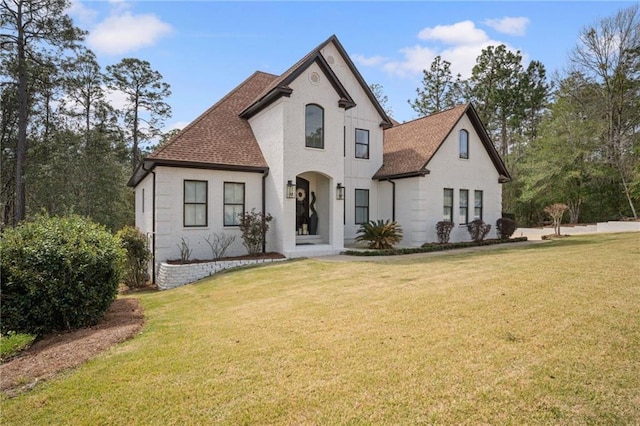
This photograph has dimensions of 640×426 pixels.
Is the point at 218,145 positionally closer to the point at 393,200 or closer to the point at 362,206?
the point at 362,206

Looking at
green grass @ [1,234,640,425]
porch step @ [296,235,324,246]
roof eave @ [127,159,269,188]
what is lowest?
green grass @ [1,234,640,425]

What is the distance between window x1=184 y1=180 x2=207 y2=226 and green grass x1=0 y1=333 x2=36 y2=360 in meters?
7.23

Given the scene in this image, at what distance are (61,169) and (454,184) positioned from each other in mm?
24597

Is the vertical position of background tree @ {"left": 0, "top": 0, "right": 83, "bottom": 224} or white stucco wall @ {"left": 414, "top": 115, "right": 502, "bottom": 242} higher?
background tree @ {"left": 0, "top": 0, "right": 83, "bottom": 224}

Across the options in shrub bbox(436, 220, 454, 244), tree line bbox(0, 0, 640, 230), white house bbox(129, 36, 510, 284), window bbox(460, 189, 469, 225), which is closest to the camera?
white house bbox(129, 36, 510, 284)

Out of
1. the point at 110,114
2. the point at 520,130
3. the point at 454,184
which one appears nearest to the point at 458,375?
the point at 454,184

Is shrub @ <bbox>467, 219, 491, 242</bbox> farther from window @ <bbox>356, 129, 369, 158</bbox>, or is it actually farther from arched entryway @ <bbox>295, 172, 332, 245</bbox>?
arched entryway @ <bbox>295, 172, 332, 245</bbox>

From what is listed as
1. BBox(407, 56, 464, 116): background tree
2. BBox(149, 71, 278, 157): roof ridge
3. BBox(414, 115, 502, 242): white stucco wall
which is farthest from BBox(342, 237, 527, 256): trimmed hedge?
BBox(407, 56, 464, 116): background tree

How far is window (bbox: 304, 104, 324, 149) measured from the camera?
1480 centimetres

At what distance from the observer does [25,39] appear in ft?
77.0

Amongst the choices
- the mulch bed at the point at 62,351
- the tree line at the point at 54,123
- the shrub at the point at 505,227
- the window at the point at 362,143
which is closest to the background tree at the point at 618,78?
the shrub at the point at 505,227

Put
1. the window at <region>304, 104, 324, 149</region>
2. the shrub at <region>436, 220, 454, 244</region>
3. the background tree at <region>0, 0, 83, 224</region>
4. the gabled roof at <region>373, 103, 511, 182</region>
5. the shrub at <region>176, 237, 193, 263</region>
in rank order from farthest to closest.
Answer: the background tree at <region>0, 0, 83, 224</region> → the gabled roof at <region>373, 103, 511, 182</region> → the shrub at <region>436, 220, 454, 244</region> → the window at <region>304, 104, 324, 149</region> → the shrub at <region>176, 237, 193, 263</region>

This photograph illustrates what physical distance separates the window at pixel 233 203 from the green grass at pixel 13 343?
812cm

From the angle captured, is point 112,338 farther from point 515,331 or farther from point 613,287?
point 613,287
